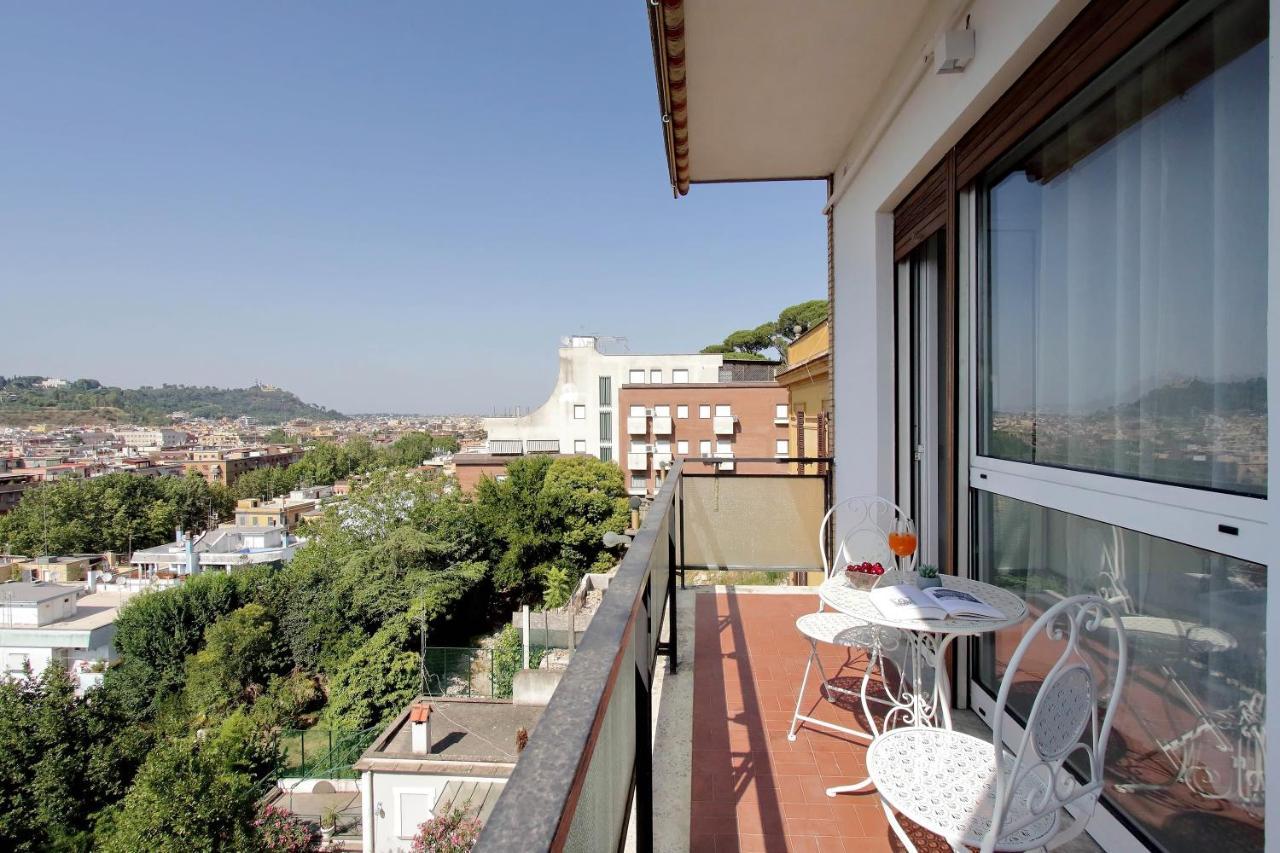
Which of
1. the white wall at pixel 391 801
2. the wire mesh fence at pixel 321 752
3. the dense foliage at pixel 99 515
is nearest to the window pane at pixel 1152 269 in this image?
the white wall at pixel 391 801

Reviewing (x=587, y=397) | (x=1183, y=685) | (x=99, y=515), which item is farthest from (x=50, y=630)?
(x=1183, y=685)

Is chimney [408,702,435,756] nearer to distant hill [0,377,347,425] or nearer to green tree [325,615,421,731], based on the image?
green tree [325,615,421,731]

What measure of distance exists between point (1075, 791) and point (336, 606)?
24.3 meters

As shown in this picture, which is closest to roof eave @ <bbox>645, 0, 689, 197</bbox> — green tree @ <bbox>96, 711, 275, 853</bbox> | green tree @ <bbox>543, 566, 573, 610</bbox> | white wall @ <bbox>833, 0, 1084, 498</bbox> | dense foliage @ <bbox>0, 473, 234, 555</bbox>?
white wall @ <bbox>833, 0, 1084, 498</bbox>

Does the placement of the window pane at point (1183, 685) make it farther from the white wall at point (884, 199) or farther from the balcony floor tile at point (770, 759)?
the white wall at point (884, 199)

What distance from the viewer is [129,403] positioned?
134 m

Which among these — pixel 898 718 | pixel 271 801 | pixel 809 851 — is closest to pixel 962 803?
pixel 809 851

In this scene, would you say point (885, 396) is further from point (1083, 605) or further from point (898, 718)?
point (1083, 605)

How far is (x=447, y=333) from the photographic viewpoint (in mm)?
55469

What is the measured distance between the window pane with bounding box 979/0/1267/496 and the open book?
1.66 feet

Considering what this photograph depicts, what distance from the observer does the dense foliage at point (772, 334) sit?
40.2m

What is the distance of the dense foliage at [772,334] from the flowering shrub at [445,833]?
33.5 metres

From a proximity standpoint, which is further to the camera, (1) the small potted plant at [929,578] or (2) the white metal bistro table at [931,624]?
(1) the small potted plant at [929,578]

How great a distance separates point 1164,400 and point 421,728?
11.9 m
